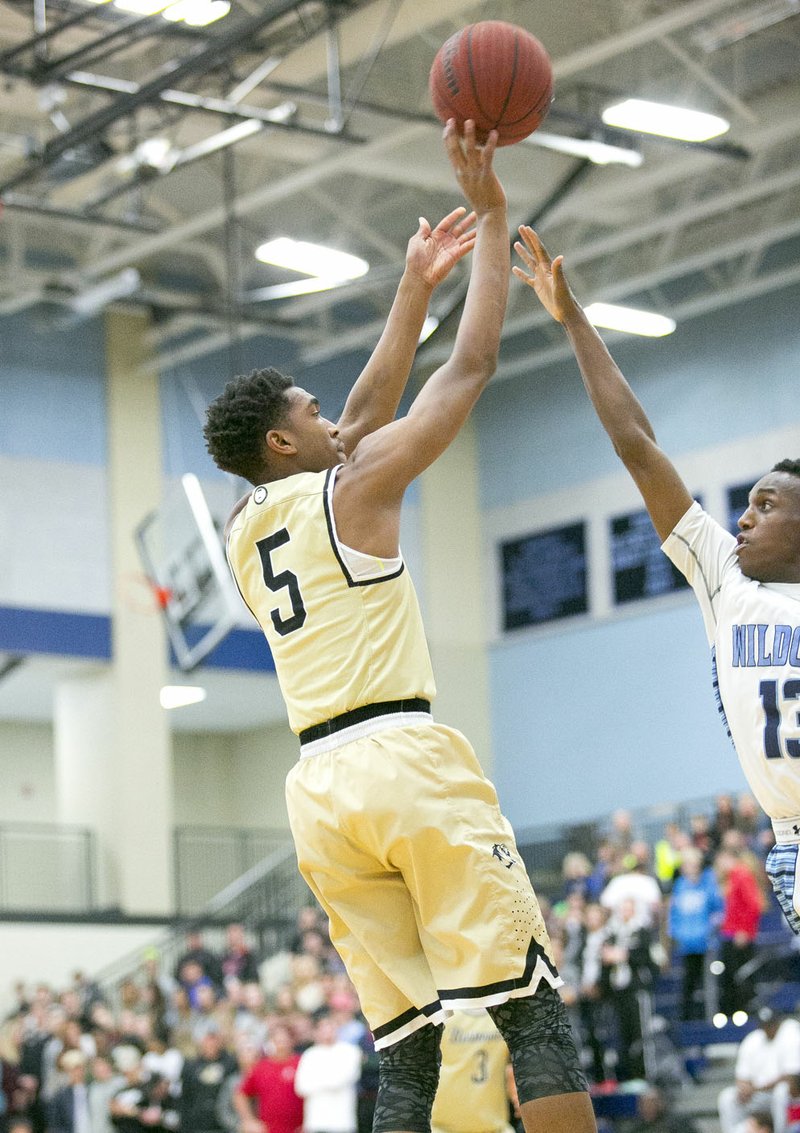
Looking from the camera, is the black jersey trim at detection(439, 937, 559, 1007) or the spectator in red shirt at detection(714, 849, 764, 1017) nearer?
the black jersey trim at detection(439, 937, 559, 1007)

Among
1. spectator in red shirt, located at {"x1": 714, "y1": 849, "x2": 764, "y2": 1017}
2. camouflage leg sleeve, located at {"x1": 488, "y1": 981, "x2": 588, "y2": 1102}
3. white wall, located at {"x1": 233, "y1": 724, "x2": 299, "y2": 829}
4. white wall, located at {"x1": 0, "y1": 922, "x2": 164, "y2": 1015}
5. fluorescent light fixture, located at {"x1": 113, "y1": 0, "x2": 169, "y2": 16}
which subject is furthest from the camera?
white wall, located at {"x1": 233, "y1": 724, "x2": 299, "y2": 829}

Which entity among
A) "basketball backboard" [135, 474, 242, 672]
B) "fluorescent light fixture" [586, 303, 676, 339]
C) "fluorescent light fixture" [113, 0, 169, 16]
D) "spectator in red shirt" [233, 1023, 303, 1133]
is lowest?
"spectator in red shirt" [233, 1023, 303, 1133]

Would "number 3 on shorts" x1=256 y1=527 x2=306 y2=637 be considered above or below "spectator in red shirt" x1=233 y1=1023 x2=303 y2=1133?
above

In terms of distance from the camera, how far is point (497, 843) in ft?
13.6

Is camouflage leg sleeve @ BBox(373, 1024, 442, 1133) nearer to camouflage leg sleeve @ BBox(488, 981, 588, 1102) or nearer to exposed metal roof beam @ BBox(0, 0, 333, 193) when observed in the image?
camouflage leg sleeve @ BBox(488, 981, 588, 1102)

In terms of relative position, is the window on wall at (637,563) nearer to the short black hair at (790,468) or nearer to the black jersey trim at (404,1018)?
the short black hair at (790,468)

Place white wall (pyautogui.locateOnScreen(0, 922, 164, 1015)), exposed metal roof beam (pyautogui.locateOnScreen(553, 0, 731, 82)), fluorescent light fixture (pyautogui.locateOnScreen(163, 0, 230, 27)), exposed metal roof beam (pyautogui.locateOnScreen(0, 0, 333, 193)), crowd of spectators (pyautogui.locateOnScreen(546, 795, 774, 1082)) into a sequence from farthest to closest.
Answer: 1. white wall (pyautogui.locateOnScreen(0, 922, 164, 1015))
2. exposed metal roof beam (pyautogui.locateOnScreen(553, 0, 731, 82))
3. crowd of spectators (pyautogui.locateOnScreen(546, 795, 774, 1082))
4. exposed metal roof beam (pyautogui.locateOnScreen(0, 0, 333, 193))
5. fluorescent light fixture (pyautogui.locateOnScreen(163, 0, 230, 27))

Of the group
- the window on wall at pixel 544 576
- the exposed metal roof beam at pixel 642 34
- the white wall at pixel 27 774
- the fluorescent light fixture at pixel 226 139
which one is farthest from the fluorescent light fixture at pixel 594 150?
the white wall at pixel 27 774

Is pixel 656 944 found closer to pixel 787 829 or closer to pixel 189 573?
pixel 189 573

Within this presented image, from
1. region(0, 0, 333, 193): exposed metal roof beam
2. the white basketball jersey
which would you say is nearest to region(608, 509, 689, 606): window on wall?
region(0, 0, 333, 193): exposed metal roof beam

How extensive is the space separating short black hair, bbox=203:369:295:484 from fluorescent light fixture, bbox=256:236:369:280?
41.5ft

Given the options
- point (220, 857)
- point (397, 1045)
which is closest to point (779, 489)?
point (397, 1045)

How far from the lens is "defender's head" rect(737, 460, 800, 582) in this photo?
4566 millimetres

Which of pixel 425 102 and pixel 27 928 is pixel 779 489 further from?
pixel 27 928
